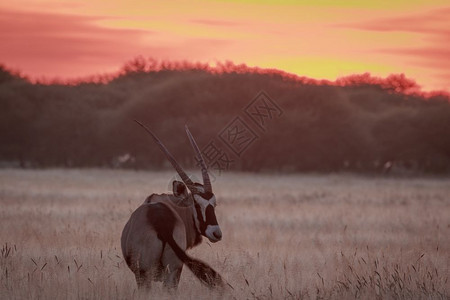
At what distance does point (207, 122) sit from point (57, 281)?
39798 millimetres

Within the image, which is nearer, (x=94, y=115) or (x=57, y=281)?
(x=57, y=281)

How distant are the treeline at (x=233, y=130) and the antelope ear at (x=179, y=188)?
35.9 m

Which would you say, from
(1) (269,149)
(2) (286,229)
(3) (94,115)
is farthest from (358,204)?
(3) (94,115)

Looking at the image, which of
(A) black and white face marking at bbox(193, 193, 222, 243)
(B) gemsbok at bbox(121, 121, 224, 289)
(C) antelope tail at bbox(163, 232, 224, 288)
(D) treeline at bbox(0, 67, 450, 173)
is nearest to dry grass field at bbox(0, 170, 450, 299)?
(B) gemsbok at bbox(121, 121, 224, 289)

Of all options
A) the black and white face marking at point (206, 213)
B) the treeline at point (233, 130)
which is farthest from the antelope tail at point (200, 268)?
the treeline at point (233, 130)

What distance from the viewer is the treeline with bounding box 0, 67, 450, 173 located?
47156mm

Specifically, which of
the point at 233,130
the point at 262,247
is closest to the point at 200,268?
the point at 262,247

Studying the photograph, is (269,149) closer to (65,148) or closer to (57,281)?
(65,148)

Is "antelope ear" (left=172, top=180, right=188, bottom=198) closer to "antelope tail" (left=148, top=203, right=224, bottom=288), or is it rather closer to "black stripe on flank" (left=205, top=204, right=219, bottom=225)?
"antelope tail" (left=148, top=203, right=224, bottom=288)

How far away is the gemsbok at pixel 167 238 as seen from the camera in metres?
7.53

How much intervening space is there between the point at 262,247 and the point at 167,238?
4.52 metres

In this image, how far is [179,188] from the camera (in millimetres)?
8031

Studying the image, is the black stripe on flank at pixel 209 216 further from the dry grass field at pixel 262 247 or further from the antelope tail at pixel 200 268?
the dry grass field at pixel 262 247

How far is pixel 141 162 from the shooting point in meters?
48.1
